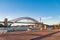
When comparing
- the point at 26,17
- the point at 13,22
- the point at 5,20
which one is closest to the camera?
the point at 5,20

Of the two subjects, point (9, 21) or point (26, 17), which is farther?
point (26, 17)

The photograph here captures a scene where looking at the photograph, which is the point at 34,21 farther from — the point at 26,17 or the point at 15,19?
the point at 15,19

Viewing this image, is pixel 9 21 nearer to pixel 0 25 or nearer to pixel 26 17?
pixel 0 25

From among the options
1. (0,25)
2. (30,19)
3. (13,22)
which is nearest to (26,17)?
(30,19)

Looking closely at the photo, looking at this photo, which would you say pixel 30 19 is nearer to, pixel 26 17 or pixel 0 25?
pixel 26 17

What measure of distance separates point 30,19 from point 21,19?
7.45 meters

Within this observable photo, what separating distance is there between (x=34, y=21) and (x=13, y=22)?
56.3ft

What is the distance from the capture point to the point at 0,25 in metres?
97.9

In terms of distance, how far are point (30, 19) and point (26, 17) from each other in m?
3.20

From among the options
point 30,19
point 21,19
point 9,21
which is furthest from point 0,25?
point 30,19

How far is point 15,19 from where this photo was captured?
3846 inches

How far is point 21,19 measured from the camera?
9925 cm

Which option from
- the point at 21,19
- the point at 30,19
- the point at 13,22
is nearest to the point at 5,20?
the point at 13,22

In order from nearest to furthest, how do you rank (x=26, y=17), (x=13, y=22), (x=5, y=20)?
(x=5, y=20) → (x=13, y=22) → (x=26, y=17)
